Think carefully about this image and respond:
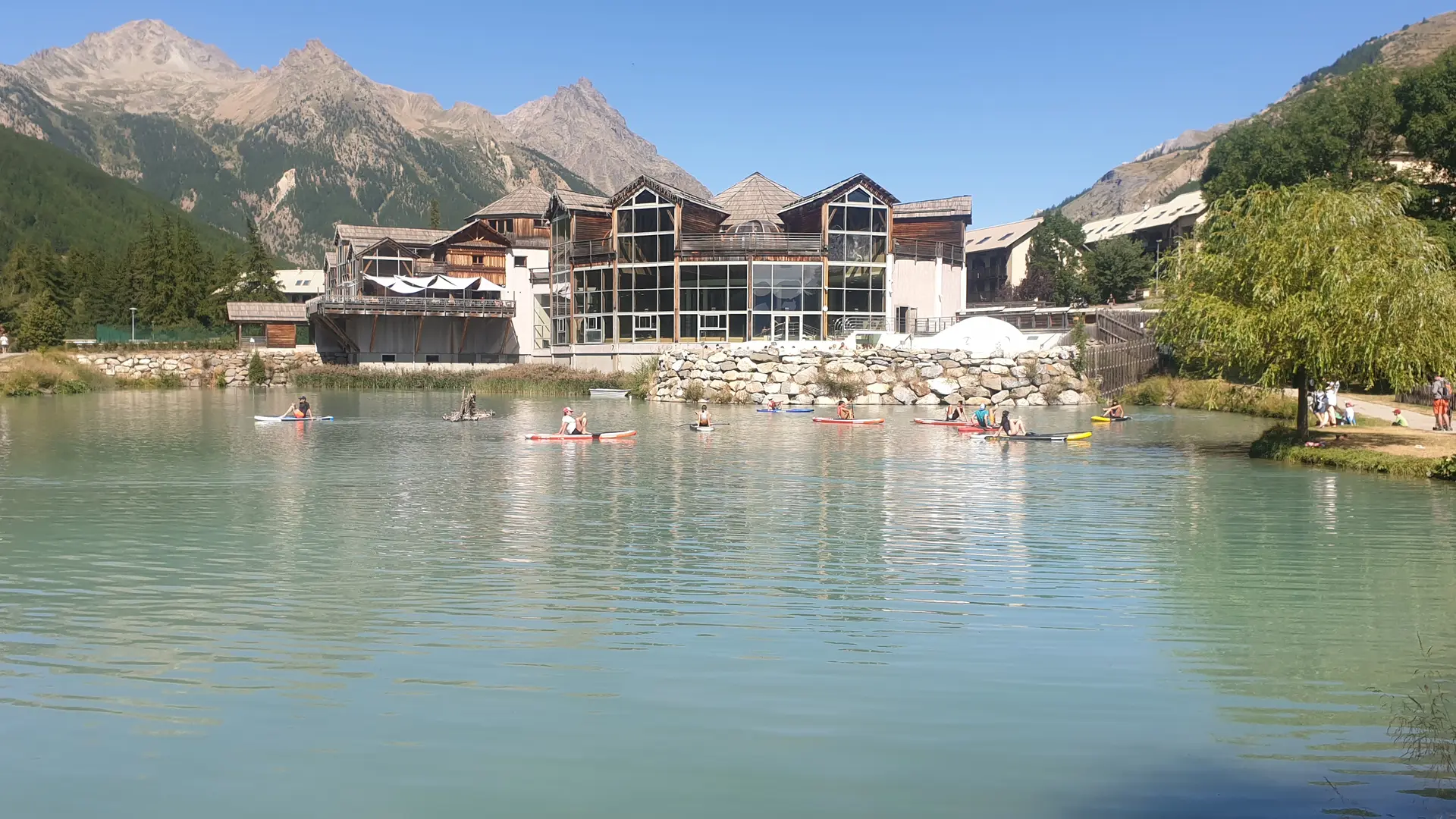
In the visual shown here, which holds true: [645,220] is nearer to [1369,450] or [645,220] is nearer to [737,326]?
[737,326]

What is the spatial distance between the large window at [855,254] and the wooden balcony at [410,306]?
23549 millimetres

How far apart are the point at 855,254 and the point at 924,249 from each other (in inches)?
259

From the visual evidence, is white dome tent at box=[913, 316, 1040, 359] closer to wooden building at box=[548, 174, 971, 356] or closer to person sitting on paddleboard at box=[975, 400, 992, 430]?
wooden building at box=[548, 174, 971, 356]

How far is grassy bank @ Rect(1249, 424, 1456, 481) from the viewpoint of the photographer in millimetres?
24859

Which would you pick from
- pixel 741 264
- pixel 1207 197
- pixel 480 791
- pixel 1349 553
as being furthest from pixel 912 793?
pixel 1207 197

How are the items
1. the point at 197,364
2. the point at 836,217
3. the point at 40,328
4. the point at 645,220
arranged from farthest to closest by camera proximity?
the point at 197,364
the point at 40,328
the point at 645,220
the point at 836,217

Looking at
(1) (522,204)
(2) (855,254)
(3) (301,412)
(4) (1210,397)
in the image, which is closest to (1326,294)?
(4) (1210,397)

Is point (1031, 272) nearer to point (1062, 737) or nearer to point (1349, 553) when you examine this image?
point (1349, 553)

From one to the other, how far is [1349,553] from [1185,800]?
10657 millimetres

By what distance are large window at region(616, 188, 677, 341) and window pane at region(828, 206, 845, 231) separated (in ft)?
27.5

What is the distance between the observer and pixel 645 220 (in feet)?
207

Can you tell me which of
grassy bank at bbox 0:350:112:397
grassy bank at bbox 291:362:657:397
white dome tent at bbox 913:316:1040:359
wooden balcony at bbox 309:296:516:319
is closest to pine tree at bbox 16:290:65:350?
grassy bank at bbox 0:350:112:397

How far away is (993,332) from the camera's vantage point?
53.8 m

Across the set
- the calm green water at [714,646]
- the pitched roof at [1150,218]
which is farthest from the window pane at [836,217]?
the calm green water at [714,646]
